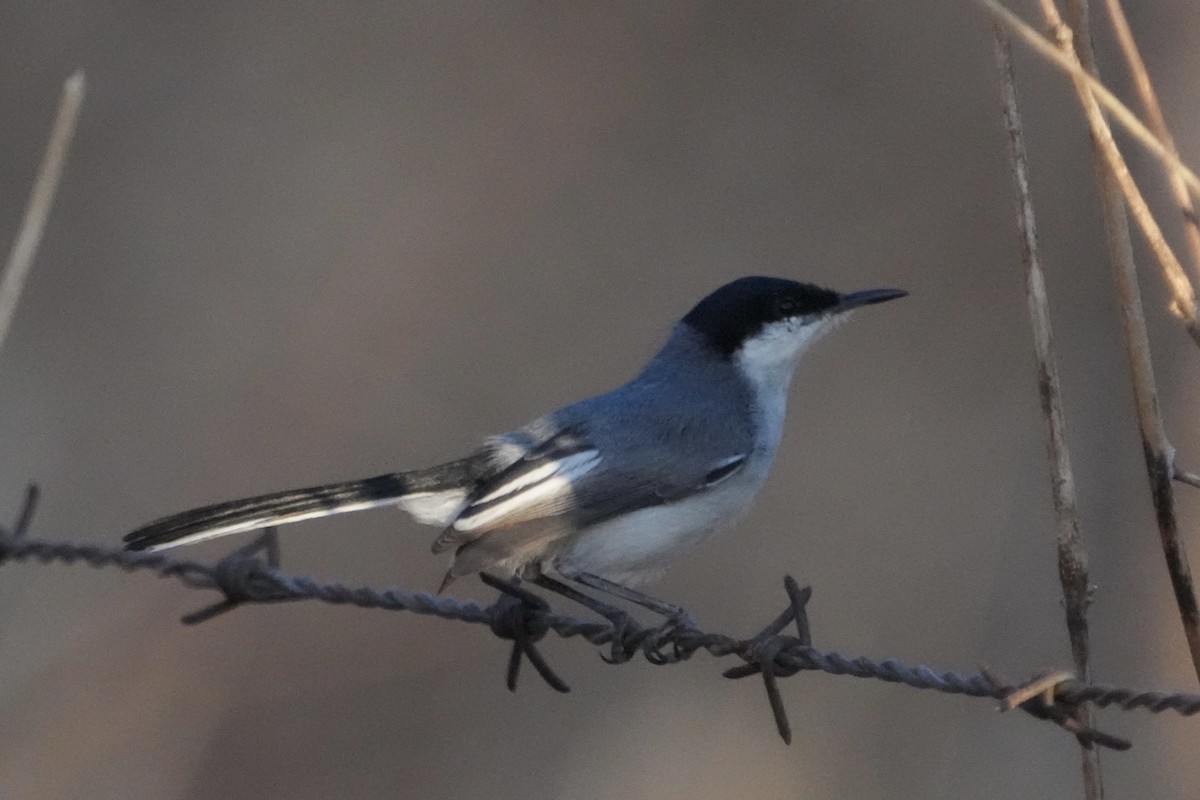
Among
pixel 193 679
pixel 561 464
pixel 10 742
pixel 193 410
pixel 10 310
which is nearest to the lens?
pixel 10 310

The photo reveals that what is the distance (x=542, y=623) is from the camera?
2.43 m

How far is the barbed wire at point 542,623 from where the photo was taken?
1741 millimetres

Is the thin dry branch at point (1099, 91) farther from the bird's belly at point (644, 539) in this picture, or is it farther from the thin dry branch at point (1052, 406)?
the bird's belly at point (644, 539)

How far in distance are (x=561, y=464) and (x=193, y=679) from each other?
293 cm

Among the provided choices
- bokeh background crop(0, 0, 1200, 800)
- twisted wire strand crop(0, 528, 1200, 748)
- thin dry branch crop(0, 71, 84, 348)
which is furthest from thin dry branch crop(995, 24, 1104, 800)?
bokeh background crop(0, 0, 1200, 800)

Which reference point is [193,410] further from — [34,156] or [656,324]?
[656,324]

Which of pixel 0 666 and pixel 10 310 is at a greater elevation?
pixel 10 310

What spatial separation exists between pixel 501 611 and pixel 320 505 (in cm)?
67

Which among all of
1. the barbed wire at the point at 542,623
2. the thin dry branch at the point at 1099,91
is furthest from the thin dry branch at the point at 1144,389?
the barbed wire at the point at 542,623

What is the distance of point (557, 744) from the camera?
546 centimetres

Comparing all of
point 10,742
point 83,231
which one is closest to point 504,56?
point 83,231

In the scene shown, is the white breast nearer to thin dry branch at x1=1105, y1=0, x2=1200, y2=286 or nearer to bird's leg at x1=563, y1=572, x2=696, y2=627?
bird's leg at x1=563, y1=572, x2=696, y2=627

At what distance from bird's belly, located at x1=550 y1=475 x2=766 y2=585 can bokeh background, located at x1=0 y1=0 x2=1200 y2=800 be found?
2228 mm

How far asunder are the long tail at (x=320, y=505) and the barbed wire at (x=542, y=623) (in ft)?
0.93
